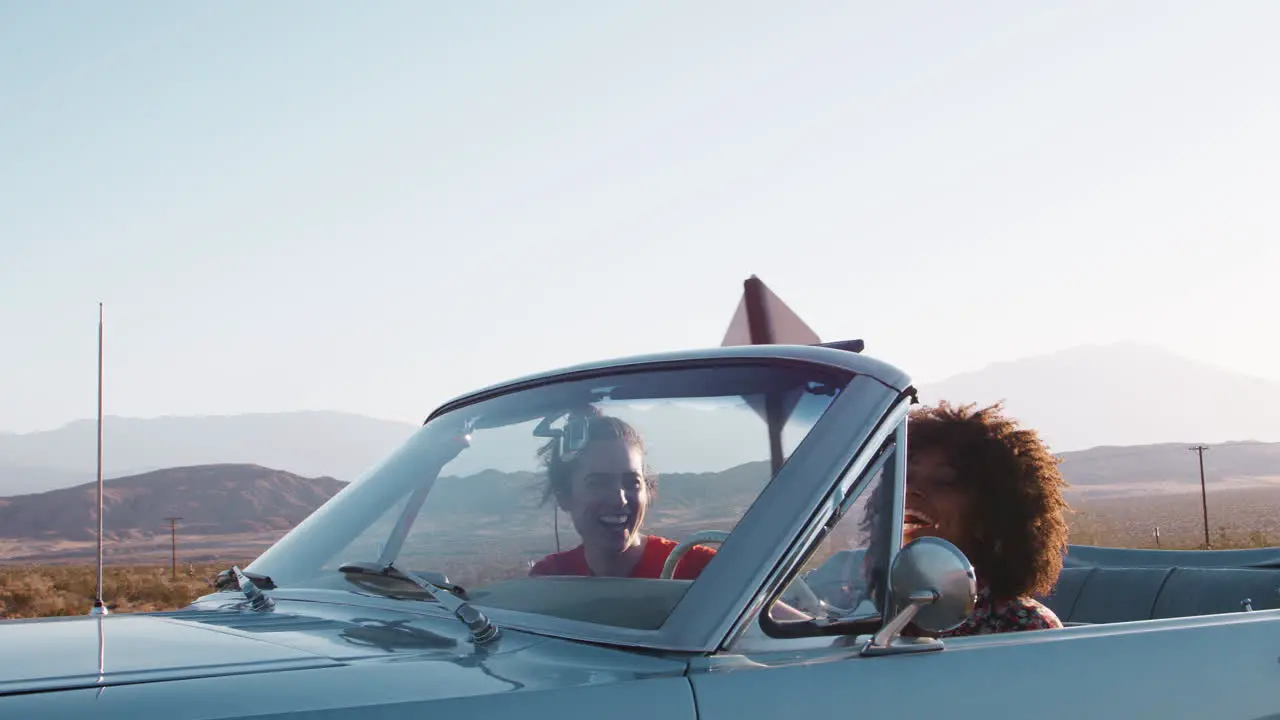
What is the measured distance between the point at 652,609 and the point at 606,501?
407 mm

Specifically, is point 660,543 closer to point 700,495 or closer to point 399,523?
point 700,495

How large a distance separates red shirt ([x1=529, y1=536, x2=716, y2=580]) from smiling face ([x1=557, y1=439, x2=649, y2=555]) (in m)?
0.04

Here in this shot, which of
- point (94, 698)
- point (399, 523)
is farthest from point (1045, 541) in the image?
point (94, 698)

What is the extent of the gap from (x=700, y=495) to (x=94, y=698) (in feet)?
3.91

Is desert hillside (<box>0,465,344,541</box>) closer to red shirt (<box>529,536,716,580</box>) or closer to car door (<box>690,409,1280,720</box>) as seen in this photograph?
red shirt (<box>529,536,716,580</box>)

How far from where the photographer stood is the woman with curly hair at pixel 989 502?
Result: 339 cm

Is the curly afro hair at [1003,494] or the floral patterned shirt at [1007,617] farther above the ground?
the curly afro hair at [1003,494]

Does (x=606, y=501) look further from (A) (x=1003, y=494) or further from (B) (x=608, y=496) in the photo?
(A) (x=1003, y=494)

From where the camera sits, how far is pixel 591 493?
2654 millimetres

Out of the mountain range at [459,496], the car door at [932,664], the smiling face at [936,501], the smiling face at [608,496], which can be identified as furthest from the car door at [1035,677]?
the smiling face at [936,501]

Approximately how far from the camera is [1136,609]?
4.43 meters

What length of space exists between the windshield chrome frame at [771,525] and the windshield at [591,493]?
0.11ft

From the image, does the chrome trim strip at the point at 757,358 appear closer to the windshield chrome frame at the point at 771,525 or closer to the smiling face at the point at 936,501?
the windshield chrome frame at the point at 771,525

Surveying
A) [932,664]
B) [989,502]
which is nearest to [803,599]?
[932,664]
